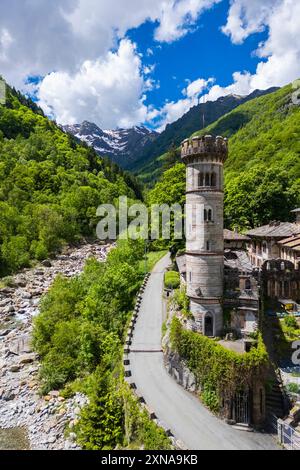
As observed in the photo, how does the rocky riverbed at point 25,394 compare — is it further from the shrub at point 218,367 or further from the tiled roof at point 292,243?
the tiled roof at point 292,243

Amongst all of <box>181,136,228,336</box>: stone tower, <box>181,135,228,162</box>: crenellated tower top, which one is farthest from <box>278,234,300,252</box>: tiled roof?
<box>181,135,228,162</box>: crenellated tower top

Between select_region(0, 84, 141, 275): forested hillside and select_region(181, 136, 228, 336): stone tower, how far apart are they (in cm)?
4811

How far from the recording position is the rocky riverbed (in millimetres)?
22734

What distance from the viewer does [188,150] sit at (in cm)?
2486

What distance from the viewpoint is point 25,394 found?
27.2 metres

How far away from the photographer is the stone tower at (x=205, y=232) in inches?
941

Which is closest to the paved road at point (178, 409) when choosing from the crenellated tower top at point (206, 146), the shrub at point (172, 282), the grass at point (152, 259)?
the shrub at point (172, 282)

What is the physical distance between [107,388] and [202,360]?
20.3ft

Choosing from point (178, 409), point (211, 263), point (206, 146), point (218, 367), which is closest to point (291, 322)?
point (211, 263)

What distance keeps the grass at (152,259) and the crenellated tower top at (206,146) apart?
86.2 ft

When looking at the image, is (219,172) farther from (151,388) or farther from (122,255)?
(122,255)

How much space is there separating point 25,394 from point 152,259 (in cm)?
3225

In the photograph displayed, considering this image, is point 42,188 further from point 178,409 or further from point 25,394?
point 178,409

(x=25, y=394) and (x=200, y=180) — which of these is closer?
(x=200, y=180)
